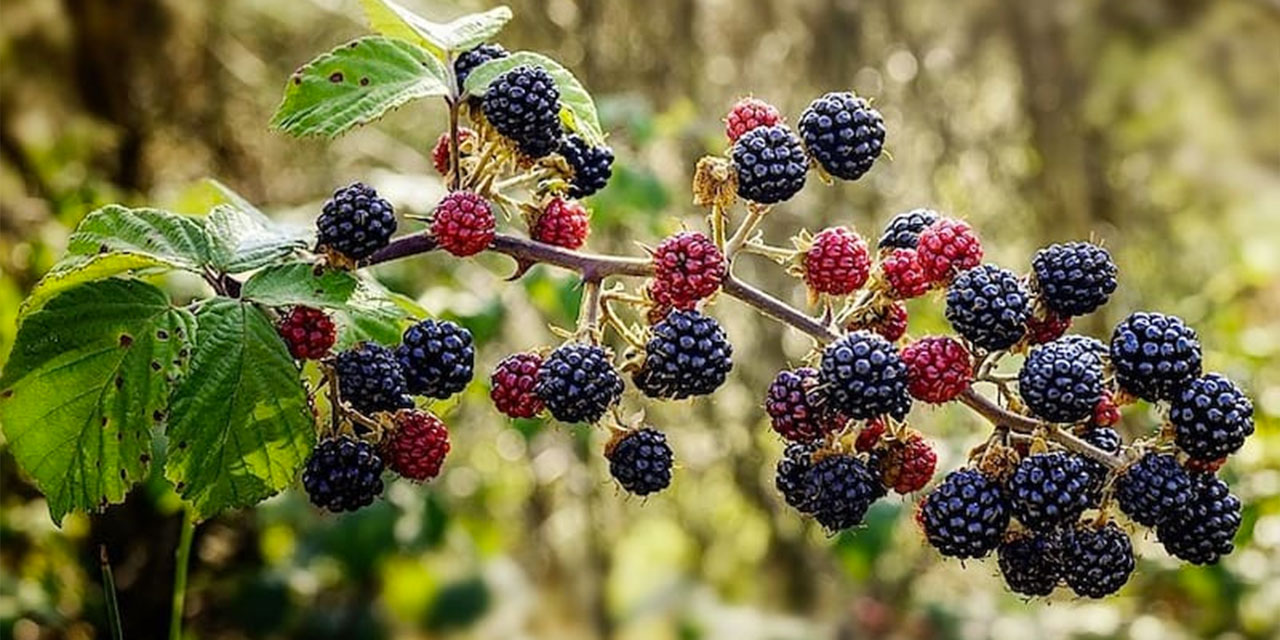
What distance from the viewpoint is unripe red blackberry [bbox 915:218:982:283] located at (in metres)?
1.16

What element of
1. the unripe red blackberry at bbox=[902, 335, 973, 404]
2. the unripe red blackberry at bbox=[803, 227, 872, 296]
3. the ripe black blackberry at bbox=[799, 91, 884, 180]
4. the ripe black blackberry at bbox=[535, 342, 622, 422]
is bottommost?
the ripe black blackberry at bbox=[535, 342, 622, 422]

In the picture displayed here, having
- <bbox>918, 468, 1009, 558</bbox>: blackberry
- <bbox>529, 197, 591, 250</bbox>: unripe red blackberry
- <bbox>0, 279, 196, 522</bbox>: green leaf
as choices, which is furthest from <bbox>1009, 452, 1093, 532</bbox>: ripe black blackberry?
<bbox>0, 279, 196, 522</bbox>: green leaf

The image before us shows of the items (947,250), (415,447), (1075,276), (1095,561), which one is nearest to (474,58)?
(415,447)

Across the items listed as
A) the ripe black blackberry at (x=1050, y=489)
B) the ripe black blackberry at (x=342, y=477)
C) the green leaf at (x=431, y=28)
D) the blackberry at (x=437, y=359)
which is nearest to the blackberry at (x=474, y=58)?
the green leaf at (x=431, y=28)

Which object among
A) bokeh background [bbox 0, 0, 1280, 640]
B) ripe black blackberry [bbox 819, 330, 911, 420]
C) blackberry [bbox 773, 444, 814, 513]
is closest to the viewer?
ripe black blackberry [bbox 819, 330, 911, 420]

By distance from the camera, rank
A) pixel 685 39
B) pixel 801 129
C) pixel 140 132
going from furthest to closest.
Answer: pixel 140 132 < pixel 685 39 < pixel 801 129

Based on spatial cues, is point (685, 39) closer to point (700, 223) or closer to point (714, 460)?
point (700, 223)

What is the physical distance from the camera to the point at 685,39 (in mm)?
4273

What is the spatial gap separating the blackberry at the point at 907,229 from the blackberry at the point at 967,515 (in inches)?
8.8

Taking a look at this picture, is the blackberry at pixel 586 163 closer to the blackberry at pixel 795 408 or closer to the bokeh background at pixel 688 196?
the blackberry at pixel 795 408

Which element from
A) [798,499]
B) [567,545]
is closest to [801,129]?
[798,499]

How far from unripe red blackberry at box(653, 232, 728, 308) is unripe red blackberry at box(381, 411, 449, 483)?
0.81 ft

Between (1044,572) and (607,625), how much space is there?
13.3 feet

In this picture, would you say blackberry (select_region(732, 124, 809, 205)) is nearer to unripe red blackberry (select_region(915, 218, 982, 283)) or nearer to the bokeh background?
unripe red blackberry (select_region(915, 218, 982, 283))
